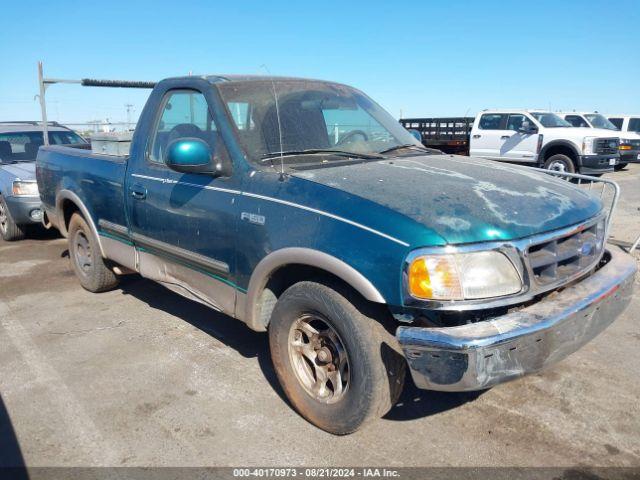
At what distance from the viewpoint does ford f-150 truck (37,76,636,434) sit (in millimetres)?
2328

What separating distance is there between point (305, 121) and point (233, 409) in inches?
74.6

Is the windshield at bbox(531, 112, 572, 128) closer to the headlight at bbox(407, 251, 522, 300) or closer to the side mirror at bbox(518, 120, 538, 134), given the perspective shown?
the side mirror at bbox(518, 120, 538, 134)

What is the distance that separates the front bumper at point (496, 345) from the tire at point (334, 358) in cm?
22

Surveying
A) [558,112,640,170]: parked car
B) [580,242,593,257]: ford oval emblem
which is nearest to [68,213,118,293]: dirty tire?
[580,242,593,257]: ford oval emblem

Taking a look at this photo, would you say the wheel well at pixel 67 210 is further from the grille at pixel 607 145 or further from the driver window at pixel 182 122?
the grille at pixel 607 145

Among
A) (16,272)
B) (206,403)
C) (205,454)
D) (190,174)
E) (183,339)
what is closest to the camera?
(205,454)

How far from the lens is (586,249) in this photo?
2893 millimetres

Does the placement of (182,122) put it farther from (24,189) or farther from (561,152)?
(561,152)

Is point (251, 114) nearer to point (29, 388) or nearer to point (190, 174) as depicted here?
point (190, 174)

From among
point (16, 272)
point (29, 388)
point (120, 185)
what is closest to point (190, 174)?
point (120, 185)

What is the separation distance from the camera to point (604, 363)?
3.66 m

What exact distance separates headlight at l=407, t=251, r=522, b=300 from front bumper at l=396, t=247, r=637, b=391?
0.47 ft

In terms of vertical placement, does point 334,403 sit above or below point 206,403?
above

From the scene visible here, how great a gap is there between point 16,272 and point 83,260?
4.89 ft
